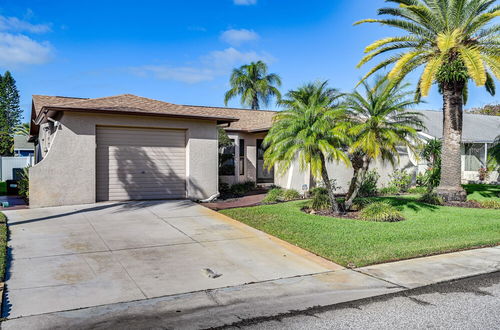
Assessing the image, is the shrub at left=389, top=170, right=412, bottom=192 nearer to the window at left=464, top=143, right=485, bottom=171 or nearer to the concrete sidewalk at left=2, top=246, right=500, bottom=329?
the window at left=464, top=143, right=485, bottom=171

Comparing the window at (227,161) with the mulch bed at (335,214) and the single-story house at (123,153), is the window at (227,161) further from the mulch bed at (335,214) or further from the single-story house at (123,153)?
the mulch bed at (335,214)

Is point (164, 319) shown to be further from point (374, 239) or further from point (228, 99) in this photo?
point (228, 99)

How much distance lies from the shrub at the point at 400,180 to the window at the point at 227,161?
7240mm

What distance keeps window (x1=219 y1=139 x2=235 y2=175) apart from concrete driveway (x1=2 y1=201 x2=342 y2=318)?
22.7 feet

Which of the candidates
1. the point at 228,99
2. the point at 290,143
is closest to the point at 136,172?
the point at 290,143

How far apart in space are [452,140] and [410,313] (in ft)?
36.3

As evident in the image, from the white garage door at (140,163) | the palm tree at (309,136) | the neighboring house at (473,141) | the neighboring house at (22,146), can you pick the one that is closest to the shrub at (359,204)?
the palm tree at (309,136)

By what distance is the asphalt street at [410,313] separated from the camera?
454cm

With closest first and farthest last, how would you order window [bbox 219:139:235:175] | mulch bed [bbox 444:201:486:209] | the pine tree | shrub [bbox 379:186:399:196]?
mulch bed [bbox 444:201:486:209] < shrub [bbox 379:186:399:196] < window [bbox 219:139:235:175] < the pine tree

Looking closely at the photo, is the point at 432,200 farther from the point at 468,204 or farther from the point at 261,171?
the point at 261,171

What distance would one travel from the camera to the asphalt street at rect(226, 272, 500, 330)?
14.9 feet

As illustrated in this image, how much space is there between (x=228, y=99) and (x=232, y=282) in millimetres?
29853

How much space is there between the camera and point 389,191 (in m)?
17.0

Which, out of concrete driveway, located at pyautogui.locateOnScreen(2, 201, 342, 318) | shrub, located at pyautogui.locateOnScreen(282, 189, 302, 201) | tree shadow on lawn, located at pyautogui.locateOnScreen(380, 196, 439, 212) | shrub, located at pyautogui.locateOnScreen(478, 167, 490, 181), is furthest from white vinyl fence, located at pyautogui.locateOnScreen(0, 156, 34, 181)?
shrub, located at pyautogui.locateOnScreen(478, 167, 490, 181)
